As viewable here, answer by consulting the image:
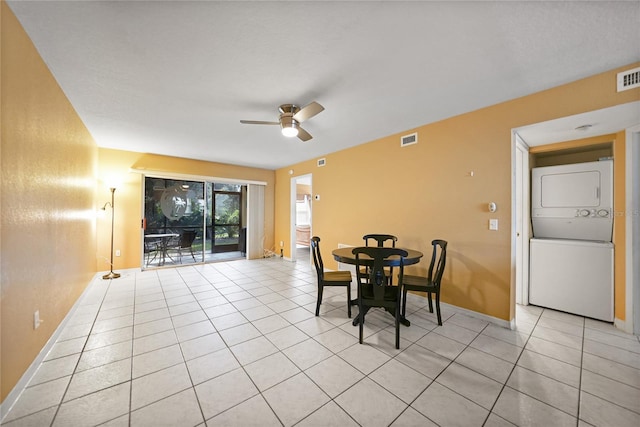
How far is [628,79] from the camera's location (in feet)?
6.47

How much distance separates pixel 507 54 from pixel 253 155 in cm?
455

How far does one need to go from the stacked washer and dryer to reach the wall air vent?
177 cm

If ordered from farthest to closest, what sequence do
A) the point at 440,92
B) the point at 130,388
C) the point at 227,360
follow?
1. the point at 440,92
2. the point at 227,360
3. the point at 130,388

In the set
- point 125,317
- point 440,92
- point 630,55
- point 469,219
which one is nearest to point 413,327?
point 469,219

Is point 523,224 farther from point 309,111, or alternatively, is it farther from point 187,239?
point 187,239

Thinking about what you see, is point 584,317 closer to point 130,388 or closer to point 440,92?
point 440,92

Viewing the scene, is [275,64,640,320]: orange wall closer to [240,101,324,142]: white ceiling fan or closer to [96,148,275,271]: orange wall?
[240,101,324,142]: white ceiling fan

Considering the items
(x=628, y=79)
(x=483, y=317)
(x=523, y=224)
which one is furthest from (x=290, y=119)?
(x=523, y=224)

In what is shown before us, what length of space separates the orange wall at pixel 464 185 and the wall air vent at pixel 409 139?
8 cm

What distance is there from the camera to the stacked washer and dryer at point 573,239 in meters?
2.74

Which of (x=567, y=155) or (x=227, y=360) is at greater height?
(x=567, y=155)

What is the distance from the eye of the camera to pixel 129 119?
3215 mm

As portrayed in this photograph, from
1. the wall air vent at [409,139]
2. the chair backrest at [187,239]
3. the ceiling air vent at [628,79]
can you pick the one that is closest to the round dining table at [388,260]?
the wall air vent at [409,139]

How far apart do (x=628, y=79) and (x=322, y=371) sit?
3675mm
